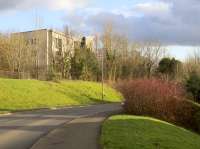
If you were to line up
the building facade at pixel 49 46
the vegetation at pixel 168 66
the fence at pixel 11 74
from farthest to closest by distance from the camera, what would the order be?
1. the vegetation at pixel 168 66
2. the building facade at pixel 49 46
3. the fence at pixel 11 74

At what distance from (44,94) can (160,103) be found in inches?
1306

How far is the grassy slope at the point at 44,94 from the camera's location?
56.1m

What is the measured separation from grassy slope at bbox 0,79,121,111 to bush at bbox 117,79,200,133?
1830 centimetres

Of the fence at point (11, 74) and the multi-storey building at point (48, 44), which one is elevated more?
the multi-storey building at point (48, 44)

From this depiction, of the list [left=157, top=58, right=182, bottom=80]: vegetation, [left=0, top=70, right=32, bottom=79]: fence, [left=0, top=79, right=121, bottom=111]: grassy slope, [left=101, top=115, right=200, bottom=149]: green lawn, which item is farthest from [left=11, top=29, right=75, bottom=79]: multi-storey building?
[left=101, top=115, right=200, bottom=149]: green lawn

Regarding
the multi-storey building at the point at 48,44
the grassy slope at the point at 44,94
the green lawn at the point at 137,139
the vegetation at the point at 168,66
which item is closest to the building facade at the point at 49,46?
the multi-storey building at the point at 48,44

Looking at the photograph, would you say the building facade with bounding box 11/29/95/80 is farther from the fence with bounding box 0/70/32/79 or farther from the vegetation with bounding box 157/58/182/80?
the vegetation with bounding box 157/58/182/80

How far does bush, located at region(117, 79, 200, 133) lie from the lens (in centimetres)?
3422

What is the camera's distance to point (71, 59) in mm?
96125

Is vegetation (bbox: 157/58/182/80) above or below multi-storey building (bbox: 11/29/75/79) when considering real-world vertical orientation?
below

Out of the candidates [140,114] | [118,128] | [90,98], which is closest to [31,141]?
[118,128]

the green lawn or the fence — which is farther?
the fence

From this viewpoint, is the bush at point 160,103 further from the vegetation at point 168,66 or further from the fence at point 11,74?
the vegetation at point 168,66

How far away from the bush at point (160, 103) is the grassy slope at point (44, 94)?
18301 mm
